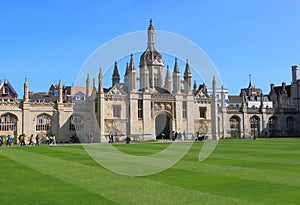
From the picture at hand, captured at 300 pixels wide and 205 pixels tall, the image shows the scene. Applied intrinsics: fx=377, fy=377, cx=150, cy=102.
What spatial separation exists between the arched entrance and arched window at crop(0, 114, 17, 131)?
23.0 m

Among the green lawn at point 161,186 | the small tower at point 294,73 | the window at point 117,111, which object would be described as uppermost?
the small tower at point 294,73

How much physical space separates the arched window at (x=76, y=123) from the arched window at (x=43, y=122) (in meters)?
3.64

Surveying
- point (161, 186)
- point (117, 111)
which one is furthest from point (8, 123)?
point (161, 186)

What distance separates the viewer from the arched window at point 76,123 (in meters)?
61.8

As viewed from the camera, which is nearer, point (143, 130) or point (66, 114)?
point (143, 130)

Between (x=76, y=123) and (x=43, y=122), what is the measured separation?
5.70m

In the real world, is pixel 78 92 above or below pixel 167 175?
above

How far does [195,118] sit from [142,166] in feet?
159

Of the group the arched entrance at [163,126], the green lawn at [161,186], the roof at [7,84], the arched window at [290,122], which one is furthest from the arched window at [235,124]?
the green lawn at [161,186]

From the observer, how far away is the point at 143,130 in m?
59.8

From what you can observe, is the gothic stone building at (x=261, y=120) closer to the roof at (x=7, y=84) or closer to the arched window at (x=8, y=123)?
the arched window at (x=8, y=123)

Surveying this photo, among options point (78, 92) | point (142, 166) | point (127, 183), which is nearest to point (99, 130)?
point (78, 92)

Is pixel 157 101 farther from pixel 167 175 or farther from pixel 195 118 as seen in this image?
pixel 167 175

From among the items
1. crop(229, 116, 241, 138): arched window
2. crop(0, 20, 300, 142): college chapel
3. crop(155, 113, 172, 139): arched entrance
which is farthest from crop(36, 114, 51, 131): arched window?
crop(229, 116, 241, 138): arched window
